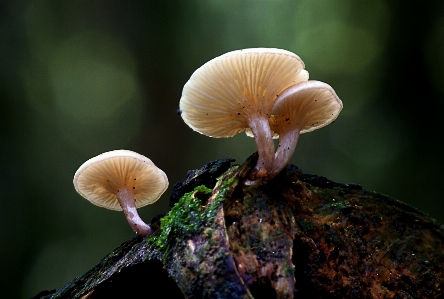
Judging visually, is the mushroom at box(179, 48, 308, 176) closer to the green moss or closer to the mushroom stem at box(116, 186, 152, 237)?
the green moss

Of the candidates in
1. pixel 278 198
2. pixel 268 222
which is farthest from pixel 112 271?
pixel 278 198

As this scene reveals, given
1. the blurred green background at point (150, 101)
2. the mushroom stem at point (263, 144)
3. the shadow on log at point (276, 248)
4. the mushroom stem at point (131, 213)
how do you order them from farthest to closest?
the blurred green background at point (150, 101) < the mushroom stem at point (131, 213) < the mushroom stem at point (263, 144) < the shadow on log at point (276, 248)

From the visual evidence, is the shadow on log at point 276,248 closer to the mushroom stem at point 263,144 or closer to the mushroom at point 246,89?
the mushroom stem at point 263,144

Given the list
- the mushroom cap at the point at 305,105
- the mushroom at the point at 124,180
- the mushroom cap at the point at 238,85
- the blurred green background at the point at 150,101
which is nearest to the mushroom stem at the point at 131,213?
the mushroom at the point at 124,180

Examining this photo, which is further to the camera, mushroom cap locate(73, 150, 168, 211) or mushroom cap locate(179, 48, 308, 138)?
mushroom cap locate(73, 150, 168, 211)

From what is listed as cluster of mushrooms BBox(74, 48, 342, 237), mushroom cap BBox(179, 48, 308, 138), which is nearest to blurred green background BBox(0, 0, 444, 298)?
cluster of mushrooms BBox(74, 48, 342, 237)
